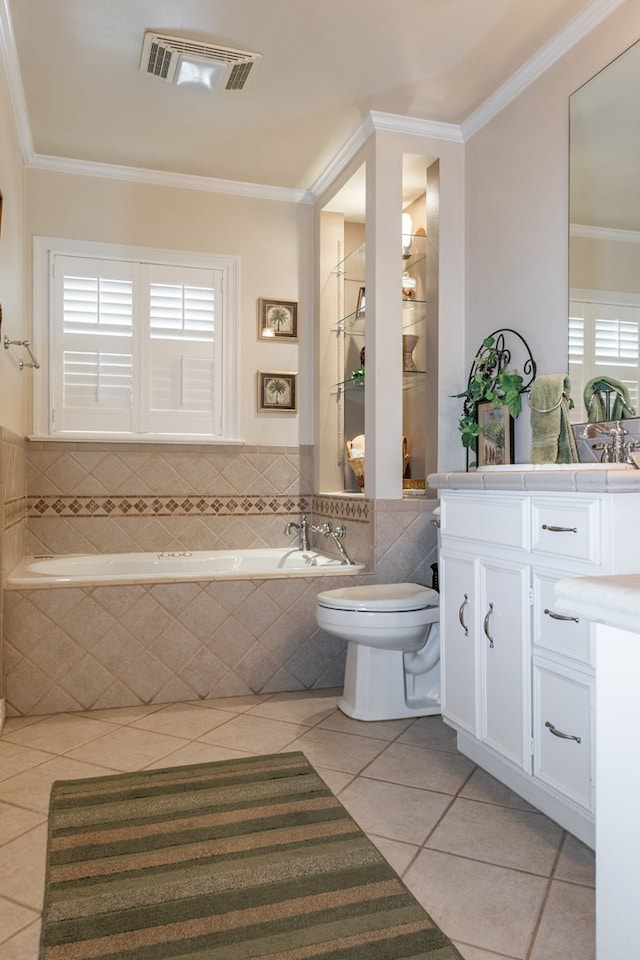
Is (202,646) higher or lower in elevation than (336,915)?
higher

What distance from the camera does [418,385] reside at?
3693 mm

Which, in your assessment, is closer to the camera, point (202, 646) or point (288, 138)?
point (202, 646)

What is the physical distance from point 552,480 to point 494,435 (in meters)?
1.28

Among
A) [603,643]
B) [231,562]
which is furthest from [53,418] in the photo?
[603,643]

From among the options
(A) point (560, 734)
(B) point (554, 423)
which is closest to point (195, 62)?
(B) point (554, 423)

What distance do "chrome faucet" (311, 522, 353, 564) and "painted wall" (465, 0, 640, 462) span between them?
102 cm

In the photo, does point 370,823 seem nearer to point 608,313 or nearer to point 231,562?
point 608,313

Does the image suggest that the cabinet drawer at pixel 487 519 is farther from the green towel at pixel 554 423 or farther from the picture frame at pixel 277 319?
the picture frame at pixel 277 319

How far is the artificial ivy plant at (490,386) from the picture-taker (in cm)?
297

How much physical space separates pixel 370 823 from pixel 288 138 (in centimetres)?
306

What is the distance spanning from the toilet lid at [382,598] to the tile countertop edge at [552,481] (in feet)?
1.97

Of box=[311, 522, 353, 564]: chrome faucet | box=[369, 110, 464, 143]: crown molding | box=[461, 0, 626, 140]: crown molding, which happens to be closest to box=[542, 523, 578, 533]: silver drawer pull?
box=[311, 522, 353, 564]: chrome faucet

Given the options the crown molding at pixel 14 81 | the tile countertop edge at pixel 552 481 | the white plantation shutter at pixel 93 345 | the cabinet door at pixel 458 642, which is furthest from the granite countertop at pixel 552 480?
the crown molding at pixel 14 81

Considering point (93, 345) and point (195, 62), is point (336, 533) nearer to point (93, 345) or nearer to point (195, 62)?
point (93, 345)
